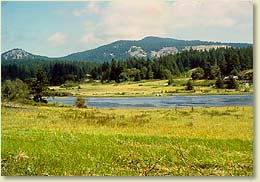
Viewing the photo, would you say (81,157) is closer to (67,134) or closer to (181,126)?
(67,134)

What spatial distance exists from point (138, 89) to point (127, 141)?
0.53 metres

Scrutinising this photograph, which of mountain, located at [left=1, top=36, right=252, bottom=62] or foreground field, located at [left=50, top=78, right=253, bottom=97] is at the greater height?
mountain, located at [left=1, top=36, right=252, bottom=62]

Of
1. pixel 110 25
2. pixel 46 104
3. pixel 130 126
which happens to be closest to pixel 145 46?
pixel 110 25

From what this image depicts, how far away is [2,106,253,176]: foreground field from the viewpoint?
503cm

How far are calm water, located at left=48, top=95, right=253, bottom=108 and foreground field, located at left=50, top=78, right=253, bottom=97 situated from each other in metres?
0.05

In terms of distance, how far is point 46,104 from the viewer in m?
5.41

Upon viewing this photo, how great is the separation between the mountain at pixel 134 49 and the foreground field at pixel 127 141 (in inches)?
19.9

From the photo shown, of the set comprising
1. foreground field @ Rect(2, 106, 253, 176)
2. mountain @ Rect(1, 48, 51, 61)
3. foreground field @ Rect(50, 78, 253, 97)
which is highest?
mountain @ Rect(1, 48, 51, 61)

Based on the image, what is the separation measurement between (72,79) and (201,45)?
1292 mm

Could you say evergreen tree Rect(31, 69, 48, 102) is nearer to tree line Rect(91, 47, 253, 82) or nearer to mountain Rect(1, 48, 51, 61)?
mountain Rect(1, 48, 51, 61)

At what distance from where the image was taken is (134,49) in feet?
17.6

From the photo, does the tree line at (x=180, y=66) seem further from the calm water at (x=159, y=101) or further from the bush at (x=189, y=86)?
the calm water at (x=159, y=101)

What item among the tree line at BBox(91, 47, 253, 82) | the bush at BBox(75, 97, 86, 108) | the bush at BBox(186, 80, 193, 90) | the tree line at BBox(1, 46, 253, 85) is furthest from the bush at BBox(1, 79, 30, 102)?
the bush at BBox(186, 80, 193, 90)

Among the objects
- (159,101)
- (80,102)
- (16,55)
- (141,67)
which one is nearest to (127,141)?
(159,101)
